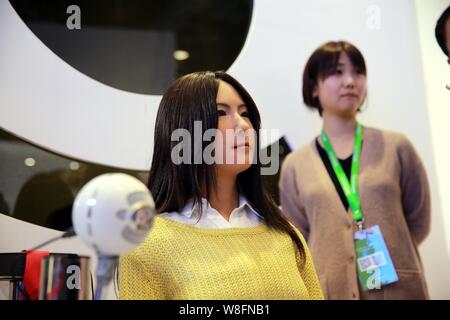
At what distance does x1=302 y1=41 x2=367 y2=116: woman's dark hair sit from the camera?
2.43 m

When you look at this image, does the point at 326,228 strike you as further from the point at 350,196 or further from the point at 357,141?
the point at 357,141

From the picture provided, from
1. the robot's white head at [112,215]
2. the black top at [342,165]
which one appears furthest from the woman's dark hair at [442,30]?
the robot's white head at [112,215]

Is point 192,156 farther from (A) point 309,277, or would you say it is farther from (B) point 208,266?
(A) point 309,277

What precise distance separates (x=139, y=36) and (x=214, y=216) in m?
1.21

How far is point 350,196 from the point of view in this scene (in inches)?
90.2

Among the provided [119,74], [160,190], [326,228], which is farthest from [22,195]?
[326,228]

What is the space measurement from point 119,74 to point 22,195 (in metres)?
0.70

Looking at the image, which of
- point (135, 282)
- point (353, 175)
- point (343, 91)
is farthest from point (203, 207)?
point (343, 91)

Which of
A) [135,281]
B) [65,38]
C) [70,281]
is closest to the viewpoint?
[70,281]

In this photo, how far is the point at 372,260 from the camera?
224 cm

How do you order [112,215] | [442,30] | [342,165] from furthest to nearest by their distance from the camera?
[442,30] → [342,165] → [112,215]

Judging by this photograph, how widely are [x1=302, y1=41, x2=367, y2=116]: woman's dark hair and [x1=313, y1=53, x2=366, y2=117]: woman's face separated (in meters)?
0.02

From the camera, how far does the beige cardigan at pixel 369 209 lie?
88.4 inches
